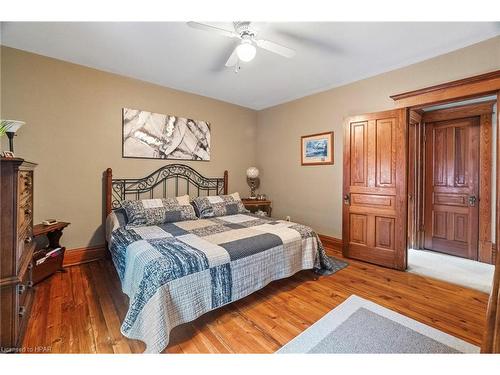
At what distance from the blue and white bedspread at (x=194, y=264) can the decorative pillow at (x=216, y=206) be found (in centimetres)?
50

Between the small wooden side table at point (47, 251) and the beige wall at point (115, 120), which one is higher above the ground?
the beige wall at point (115, 120)

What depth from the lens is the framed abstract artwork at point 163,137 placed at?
10.9 feet

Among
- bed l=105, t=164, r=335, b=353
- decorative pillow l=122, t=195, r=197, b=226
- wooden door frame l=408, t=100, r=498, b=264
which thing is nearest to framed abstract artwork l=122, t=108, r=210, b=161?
bed l=105, t=164, r=335, b=353

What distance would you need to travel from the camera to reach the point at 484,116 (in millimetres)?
3246

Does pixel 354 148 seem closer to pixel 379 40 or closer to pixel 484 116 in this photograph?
pixel 379 40

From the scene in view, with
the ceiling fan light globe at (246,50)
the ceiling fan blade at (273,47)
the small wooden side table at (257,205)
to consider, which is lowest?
the small wooden side table at (257,205)

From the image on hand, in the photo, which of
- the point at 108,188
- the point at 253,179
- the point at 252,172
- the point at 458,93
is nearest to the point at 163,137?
the point at 108,188

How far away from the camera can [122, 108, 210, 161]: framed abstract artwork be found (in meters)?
3.32

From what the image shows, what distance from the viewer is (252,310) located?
2049mm

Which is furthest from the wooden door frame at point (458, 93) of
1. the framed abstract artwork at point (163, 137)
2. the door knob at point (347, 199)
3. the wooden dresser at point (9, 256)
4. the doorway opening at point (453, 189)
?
the wooden dresser at point (9, 256)

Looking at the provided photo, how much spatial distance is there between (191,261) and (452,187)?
412 centimetres

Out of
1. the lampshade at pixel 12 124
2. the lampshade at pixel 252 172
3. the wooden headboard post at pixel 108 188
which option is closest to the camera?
the lampshade at pixel 12 124

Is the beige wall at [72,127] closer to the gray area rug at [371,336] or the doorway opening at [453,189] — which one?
the gray area rug at [371,336]
